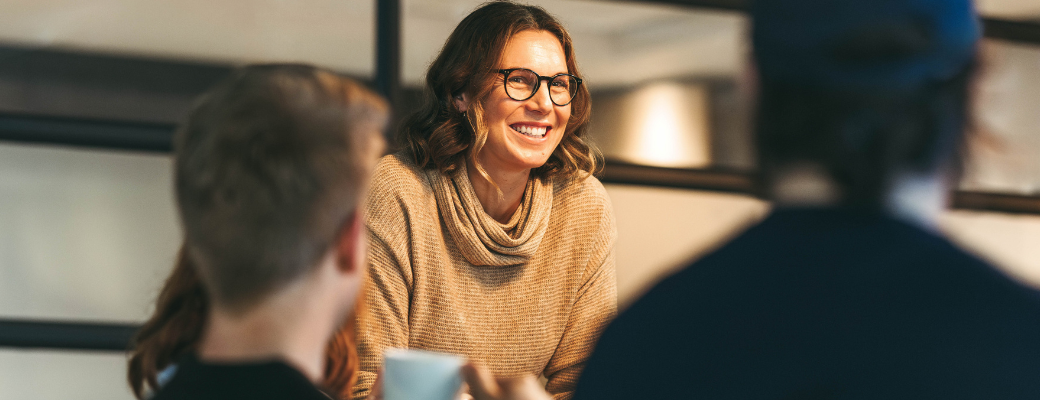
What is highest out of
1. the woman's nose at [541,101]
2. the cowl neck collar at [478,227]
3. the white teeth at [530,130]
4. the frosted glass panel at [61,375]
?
the woman's nose at [541,101]

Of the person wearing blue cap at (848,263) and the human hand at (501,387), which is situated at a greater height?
the person wearing blue cap at (848,263)

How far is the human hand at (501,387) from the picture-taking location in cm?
98

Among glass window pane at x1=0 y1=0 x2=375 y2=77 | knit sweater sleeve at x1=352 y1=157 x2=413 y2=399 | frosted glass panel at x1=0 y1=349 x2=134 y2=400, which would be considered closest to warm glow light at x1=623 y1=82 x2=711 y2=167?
glass window pane at x1=0 y1=0 x2=375 y2=77

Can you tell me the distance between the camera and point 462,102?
2.22 meters

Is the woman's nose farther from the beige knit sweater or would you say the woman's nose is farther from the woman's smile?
the beige knit sweater

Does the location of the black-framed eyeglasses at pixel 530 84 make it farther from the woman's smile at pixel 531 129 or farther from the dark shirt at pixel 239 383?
the dark shirt at pixel 239 383

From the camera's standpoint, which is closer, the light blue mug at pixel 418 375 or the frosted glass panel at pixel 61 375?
the light blue mug at pixel 418 375

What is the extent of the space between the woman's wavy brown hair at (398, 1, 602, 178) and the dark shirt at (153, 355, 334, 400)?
4.27 feet

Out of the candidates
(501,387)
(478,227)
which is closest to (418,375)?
(501,387)

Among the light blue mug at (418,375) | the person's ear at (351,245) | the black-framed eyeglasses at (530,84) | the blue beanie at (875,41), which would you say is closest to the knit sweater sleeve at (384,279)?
the black-framed eyeglasses at (530,84)

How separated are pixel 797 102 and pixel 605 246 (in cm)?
156

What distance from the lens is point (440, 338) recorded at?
208 centimetres

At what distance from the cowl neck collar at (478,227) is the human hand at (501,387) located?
41.2 inches

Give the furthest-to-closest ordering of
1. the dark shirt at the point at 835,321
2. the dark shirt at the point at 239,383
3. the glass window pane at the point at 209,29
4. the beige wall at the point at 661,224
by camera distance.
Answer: the beige wall at the point at 661,224, the glass window pane at the point at 209,29, the dark shirt at the point at 239,383, the dark shirt at the point at 835,321
